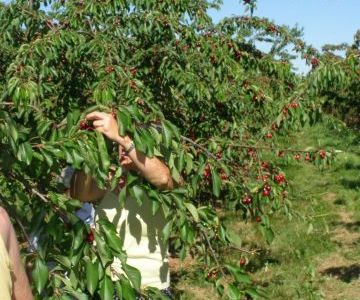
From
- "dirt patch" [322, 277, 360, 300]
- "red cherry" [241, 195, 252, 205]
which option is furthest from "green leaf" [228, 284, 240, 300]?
"dirt patch" [322, 277, 360, 300]

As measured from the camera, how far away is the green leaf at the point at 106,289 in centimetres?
130

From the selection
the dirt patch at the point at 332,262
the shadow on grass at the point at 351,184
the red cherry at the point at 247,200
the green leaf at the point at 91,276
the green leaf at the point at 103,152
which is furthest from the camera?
the shadow on grass at the point at 351,184

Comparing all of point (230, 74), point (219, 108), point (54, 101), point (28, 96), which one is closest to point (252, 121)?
point (219, 108)

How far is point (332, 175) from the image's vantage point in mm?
8641

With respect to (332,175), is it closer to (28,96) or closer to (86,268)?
(28,96)

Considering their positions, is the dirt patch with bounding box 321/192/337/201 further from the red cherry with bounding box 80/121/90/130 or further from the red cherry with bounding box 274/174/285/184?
the red cherry with bounding box 80/121/90/130

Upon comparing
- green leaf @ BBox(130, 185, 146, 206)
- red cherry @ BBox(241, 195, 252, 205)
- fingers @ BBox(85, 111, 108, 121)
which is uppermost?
fingers @ BBox(85, 111, 108, 121)

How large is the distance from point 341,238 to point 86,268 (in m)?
4.73

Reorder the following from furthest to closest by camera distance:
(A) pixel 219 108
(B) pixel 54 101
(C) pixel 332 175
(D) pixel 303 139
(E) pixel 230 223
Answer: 1. (D) pixel 303 139
2. (C) pixel 332 175
3. (E) pixel 230 223
4. (A) pixel 219 108
5. (B) pixel 54 101

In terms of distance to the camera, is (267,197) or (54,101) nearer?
(267,197)

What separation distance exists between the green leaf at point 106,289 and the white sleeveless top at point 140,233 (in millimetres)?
548

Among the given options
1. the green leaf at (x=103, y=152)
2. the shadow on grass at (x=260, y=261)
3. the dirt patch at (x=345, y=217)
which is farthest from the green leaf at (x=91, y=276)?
the dirt patch at (x=345, y=217)

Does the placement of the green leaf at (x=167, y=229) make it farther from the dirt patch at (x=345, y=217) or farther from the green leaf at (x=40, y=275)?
Answer: the dirt patch at (x=345, y=217)

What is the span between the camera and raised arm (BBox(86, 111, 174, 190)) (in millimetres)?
1498
